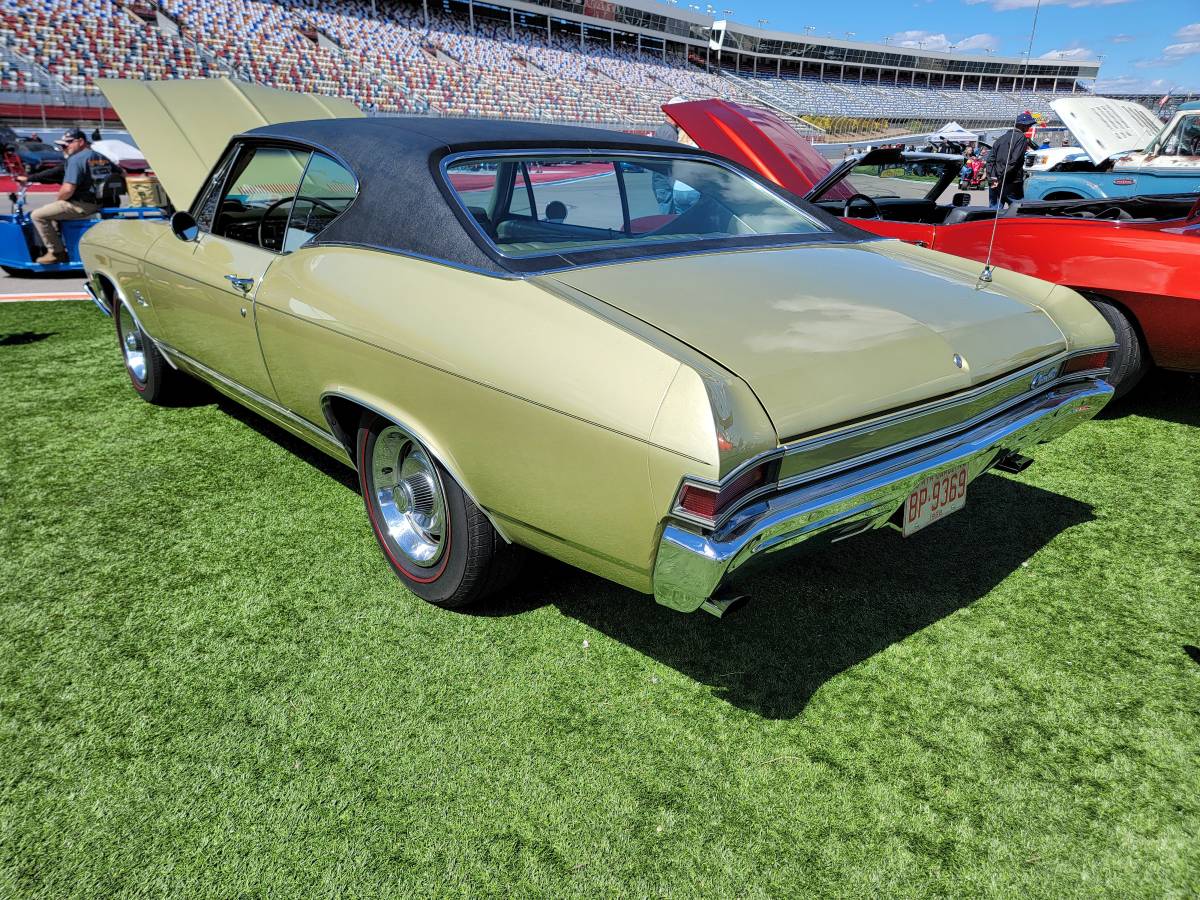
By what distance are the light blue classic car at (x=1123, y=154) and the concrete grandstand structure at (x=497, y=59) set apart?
604 centimetres

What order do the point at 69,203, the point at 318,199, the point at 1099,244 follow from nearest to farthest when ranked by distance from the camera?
the point at 318,199
the point at 1099,244
the point at 69,203

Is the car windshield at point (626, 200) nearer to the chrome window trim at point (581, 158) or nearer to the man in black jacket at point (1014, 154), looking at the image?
the chrome window trim at point (581, 158)

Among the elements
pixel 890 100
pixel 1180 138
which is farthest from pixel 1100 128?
pixel 890 100

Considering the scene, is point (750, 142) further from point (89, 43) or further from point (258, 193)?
point (89, 43)

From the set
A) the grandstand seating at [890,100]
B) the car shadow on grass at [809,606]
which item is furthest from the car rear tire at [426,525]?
the grandstand seating at [890,100]

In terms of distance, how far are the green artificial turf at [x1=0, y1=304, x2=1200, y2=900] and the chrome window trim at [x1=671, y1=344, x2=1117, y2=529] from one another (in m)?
0.41

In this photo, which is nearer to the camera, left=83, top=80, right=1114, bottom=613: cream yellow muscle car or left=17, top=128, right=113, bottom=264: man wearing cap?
left=83, top=80, right=1114, bottom=613: cream yellow muscle car

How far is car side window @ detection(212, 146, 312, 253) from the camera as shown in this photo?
9.85 feet

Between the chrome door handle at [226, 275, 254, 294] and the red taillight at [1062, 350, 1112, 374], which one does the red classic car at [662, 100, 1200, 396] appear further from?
the chrome door handle at [226, 275, 254, 294]

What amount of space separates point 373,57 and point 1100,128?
33314 mm

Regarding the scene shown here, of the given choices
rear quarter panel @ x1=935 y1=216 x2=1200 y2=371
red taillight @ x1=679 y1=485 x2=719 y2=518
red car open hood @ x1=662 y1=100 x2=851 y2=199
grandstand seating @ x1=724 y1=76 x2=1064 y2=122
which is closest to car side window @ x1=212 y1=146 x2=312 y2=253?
red taillight @ x1=679 y1=485 x2=719 y2=518

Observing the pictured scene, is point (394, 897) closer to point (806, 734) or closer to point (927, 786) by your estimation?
point (806, 734)

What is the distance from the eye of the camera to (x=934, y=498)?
7.07ft

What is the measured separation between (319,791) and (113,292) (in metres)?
3.57
